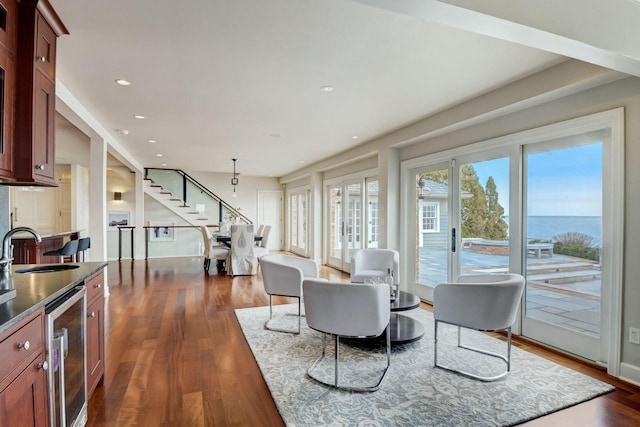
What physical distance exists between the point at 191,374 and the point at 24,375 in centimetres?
157

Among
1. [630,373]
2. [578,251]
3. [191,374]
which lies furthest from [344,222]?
[630,373]

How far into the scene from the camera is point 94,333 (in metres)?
2.32

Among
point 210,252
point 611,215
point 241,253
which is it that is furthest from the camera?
point 210,252

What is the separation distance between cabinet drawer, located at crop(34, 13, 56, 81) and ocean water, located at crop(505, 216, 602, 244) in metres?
4.32

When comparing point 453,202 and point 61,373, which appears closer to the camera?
point 61,373

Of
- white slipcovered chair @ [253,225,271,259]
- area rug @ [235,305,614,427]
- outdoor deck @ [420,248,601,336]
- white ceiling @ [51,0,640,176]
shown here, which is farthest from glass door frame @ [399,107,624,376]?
white slipcovered chair @ [253,225,271,259]

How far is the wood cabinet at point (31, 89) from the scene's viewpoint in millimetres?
2016

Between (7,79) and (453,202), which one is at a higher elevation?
(7,79)

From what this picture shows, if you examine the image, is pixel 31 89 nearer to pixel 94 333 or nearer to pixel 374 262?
pixel 94 333

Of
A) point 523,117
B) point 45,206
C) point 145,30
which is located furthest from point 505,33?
point 45,206

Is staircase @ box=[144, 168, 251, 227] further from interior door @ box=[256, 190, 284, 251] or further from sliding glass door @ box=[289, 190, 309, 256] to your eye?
sliding glass door @ box=[289, 190, 309, 256]

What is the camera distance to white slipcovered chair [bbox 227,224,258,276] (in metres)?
6.96

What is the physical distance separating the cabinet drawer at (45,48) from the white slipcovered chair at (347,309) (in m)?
2.25

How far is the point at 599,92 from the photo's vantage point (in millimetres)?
2908
